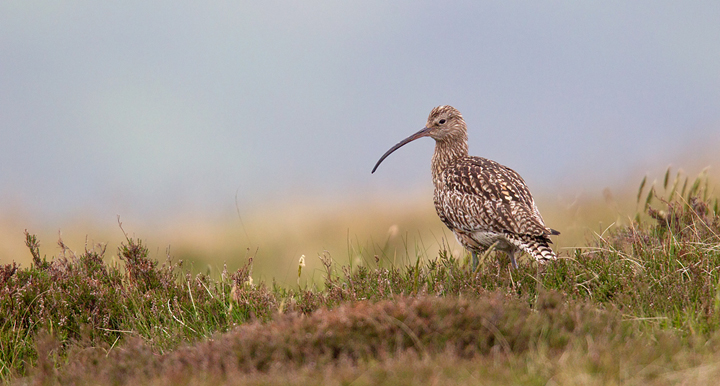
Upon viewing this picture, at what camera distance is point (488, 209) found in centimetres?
676

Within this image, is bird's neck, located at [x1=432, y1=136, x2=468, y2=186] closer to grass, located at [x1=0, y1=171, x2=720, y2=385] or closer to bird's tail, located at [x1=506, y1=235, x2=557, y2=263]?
grass, located at [x1=0, y1=171, x2=720, y2=385]

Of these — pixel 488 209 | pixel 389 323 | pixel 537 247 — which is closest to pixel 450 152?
pixel 488 209

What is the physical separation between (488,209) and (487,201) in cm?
12

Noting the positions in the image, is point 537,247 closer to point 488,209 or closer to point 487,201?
point 488,209

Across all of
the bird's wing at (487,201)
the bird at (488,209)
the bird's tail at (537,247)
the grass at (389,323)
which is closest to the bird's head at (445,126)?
the bird at (488,209)

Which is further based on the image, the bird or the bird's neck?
the bird's neck

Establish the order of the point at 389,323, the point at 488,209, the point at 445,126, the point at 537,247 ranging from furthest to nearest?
the point at 445,126 < the point at 488,209 < the point at 537,247 < the point at 389,323

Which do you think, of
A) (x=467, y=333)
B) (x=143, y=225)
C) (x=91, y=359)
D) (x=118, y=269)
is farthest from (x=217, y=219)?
(x=467, y=333)

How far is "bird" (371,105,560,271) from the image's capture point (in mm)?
6371

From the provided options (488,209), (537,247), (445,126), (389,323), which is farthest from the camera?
(445,126)

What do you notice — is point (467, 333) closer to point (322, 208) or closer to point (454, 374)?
point (454, 374)

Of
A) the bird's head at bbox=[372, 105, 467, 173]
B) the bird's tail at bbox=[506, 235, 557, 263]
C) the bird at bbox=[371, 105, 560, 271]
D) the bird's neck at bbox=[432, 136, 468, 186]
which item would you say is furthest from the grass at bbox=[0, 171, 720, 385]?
the bird's head at bbox=[372, 105, 467, 173]

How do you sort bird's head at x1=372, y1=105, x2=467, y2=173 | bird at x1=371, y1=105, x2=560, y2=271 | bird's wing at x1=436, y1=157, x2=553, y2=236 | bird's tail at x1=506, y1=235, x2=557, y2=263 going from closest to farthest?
1. bird's tail at x1=506, y1=235, x2=557, y2=263
2. bird at x1=371, y1=105, x2=560, y2=271
3. bird's wing at x1=436, y1=157, x2=553, y2=236
4. bird's head at x1=372, y1=105, x2=467, y2=173

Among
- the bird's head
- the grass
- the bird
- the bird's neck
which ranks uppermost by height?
the bird's head
